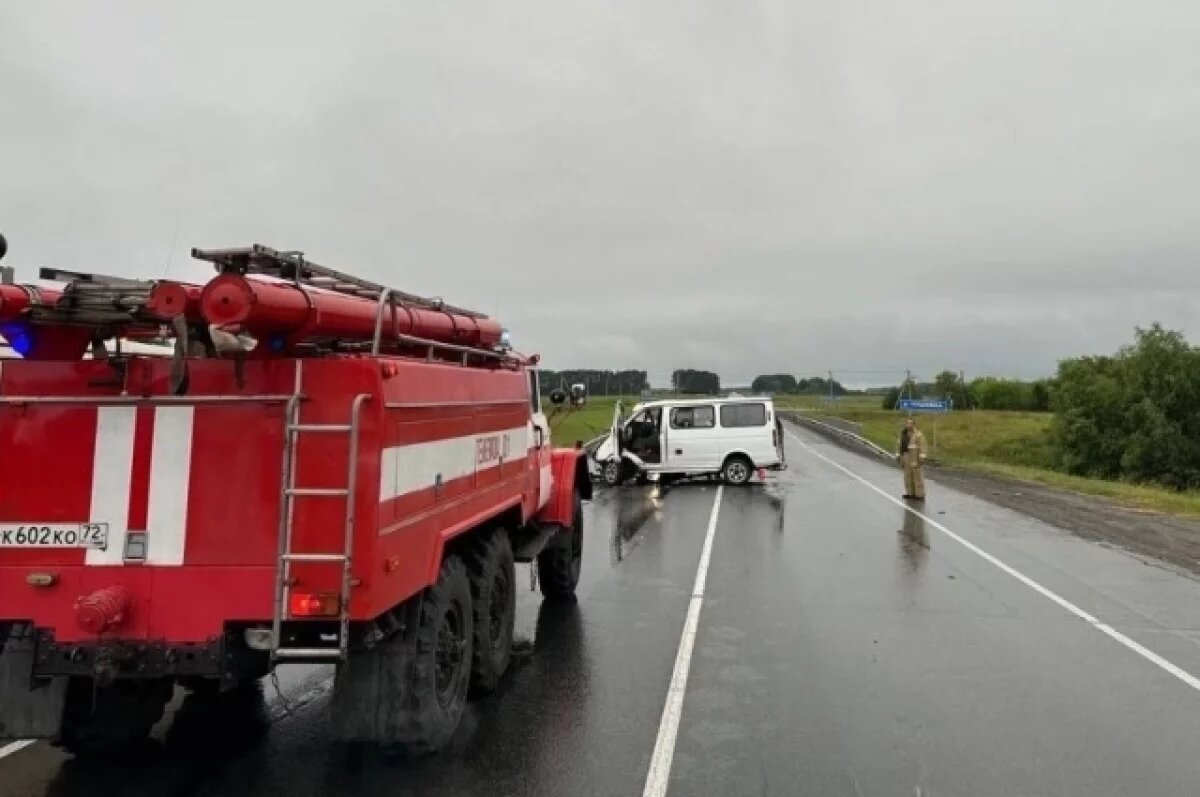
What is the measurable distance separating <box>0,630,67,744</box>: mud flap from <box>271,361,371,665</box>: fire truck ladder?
1.22 m

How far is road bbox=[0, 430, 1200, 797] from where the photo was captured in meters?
4.88

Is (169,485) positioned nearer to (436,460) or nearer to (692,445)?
(436,460)

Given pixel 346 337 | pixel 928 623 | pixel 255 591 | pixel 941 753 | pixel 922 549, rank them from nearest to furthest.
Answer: pixel 255 591 < pixel 346 337 < pixel 941 753 < pixel 928 623 < pixel 922 549

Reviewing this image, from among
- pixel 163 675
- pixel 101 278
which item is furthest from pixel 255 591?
pixel 101 278

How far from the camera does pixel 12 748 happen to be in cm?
536

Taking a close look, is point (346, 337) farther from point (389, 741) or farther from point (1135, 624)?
point (1135, 624)

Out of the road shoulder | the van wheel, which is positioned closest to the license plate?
the road shoulder

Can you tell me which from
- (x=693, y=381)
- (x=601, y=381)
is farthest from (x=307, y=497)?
(x=693, y=381)

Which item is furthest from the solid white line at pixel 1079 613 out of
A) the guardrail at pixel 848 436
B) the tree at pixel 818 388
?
the tree at pixel 818 388

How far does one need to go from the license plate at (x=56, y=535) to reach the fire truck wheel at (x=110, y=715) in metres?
0.91

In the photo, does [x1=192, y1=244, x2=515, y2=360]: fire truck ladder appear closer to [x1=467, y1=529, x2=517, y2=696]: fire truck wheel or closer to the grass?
[x1=467, y1=529, x2=517, y2=696]: fire truck wheel

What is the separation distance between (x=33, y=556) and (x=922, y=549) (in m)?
11.3

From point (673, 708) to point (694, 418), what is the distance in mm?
17906

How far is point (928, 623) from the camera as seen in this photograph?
27.8 ft
